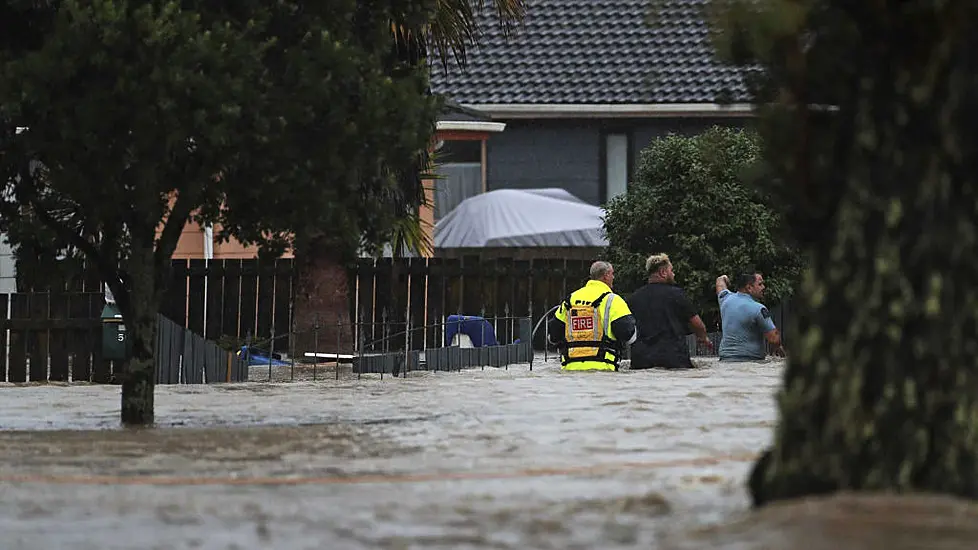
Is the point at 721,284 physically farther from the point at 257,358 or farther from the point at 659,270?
the point at 257,358

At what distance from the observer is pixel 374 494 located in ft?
27.9

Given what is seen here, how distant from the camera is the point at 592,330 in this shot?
21078 mm

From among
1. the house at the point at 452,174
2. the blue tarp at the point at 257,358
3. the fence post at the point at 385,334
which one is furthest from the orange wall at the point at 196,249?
A: the blue tarp at the point at 257,358

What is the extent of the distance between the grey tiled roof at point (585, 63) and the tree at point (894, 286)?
2697cm

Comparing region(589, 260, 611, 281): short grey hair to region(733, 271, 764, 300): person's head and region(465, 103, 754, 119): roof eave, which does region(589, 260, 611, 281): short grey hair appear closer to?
region(733, 271, 764, 300): person's head

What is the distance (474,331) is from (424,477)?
15.5 metres

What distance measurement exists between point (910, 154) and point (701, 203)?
1991cm

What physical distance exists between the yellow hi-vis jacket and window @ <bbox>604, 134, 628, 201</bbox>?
14.9 meters

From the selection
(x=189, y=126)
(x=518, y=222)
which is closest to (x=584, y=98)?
(x=518, y=222)

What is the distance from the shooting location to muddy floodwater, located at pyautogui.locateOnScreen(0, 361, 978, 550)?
6.88m

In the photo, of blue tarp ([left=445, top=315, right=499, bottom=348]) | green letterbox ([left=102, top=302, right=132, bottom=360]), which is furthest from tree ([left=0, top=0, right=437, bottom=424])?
blue tarp ([left=445, top=315, right=499, bottom=348])

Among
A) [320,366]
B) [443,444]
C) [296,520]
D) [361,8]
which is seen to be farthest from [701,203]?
[296,520]

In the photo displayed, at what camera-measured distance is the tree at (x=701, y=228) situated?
2681 centimetres

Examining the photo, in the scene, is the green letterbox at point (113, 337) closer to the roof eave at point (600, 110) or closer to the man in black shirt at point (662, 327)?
the man in black shirt at point (662, 327)
